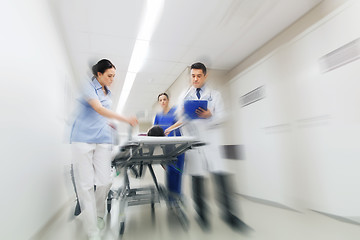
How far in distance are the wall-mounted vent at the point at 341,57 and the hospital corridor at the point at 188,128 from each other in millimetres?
10

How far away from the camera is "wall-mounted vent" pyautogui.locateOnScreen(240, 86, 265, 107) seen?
2984mm

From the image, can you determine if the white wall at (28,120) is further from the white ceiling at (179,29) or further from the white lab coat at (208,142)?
the white lab coat at (208,142)

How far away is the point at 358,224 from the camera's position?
1689 mm

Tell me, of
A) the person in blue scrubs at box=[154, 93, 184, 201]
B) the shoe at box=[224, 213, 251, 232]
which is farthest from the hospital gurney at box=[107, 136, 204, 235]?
the shoe at box=[224, 213, 251, 232]

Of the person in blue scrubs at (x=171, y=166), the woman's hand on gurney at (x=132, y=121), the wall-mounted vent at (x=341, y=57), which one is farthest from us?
the person in blue scrubs at (x=171, y=166)

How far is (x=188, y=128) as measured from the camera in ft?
5.97

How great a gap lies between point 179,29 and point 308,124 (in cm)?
215

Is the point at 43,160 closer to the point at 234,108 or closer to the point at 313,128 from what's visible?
the point at 313,128

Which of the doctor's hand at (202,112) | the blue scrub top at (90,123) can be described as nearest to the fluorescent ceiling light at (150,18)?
the blue scrub top at (90,123)

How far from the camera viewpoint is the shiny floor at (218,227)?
145cm

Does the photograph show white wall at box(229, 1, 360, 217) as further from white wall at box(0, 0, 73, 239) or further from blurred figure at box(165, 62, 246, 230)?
white wall at box(0, 0, 73, 239)

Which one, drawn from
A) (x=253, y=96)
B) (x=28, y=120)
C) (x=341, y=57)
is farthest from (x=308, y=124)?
(x=28, y=120)

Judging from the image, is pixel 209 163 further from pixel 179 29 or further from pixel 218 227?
pixel 179 29

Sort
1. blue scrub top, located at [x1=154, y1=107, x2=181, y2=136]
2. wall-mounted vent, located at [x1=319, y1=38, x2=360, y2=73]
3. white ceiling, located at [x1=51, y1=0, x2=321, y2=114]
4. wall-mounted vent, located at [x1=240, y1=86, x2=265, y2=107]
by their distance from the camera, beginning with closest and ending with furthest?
wall-mounted vent, located at [x1=319, y1=38, x2=360, y2=73] < white ceiling, located at [x1=51, y1=0, x2=321, y2=114] < blue scrub top, located at [x1=154, y1=107, x2=181, y2=136] < wall-mounted vent, located at [x1=240, y1=86, x2=265, y2=107]
